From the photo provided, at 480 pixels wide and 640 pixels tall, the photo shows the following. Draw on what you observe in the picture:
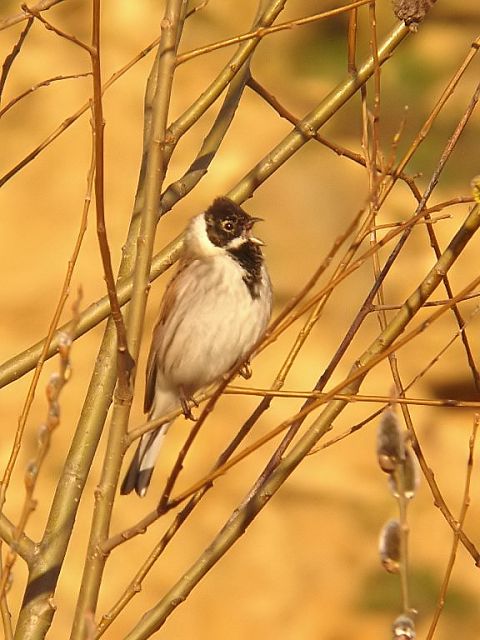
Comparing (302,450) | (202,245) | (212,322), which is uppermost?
(202,245)

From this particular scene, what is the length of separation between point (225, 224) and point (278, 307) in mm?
2733

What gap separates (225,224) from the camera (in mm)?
3596

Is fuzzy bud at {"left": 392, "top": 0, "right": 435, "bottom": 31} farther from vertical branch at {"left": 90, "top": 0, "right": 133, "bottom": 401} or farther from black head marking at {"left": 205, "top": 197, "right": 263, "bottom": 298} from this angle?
black head marking at {"left": 205, "top": 197, "right": 263, "bottom": 298}

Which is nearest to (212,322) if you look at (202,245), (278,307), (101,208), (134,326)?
(202,245)

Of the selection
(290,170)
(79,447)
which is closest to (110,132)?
(290,170)

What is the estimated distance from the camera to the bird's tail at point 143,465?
3.90 metres

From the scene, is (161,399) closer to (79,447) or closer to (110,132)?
(79,447)

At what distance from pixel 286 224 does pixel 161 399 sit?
8.43 feet

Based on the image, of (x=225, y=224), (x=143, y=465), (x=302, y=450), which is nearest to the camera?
(x=302, y=450)

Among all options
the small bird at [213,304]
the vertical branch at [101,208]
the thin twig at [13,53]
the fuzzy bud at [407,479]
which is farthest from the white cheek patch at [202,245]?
the fuzzy bud at [407,479]

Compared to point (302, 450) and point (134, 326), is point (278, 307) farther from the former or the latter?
point (134, 326)

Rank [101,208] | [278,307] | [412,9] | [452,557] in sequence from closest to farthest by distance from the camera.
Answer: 1. [101,208]
2. [452,557]
3. [412,9]
4. [278,307]

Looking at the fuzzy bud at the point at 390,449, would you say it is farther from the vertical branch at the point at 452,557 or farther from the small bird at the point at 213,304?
the small bird at the point at 213,304

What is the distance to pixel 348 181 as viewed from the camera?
6.35 m
